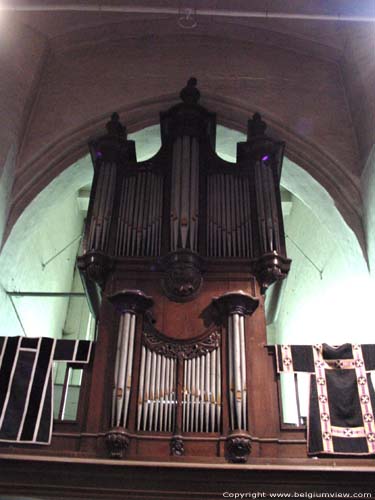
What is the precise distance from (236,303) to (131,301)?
1408mm

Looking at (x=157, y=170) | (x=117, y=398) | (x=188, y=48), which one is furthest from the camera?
(x=188, y=48)

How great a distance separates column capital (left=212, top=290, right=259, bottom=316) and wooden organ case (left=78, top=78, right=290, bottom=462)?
0.02 meters

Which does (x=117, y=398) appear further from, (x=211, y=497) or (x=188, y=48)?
(x=188, y=48)

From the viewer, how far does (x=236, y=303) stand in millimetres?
8367

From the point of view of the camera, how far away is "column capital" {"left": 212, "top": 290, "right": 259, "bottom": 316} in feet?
27.4

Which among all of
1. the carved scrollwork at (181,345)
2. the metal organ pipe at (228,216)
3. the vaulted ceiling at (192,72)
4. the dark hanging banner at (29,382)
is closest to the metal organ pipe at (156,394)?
the carved scrollwork at (181,345)

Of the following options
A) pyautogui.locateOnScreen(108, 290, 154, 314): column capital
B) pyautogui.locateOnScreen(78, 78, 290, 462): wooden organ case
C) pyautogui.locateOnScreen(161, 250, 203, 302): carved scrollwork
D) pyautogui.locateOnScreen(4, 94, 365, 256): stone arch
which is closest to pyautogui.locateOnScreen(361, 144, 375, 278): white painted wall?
pyautogui.locateOnScreen(4, 94, 365, 256): stone arch

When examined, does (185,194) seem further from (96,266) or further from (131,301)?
(131,301)

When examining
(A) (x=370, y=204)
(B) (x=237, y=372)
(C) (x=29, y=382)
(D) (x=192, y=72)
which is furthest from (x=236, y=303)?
(D) (x=192, y=72)

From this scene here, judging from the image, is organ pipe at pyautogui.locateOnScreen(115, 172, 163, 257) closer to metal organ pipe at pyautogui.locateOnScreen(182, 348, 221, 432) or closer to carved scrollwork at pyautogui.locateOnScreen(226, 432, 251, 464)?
metal organ pipe at pyautogui.locateOnScreen(182, 348, 221, 432)

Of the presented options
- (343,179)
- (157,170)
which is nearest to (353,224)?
(343,179)

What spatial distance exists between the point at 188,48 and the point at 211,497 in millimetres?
9531

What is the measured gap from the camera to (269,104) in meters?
12.3

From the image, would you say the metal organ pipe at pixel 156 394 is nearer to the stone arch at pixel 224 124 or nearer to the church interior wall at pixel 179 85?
the stone arch at pixel 224 124
